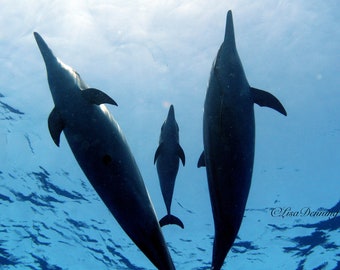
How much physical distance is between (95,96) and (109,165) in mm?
936

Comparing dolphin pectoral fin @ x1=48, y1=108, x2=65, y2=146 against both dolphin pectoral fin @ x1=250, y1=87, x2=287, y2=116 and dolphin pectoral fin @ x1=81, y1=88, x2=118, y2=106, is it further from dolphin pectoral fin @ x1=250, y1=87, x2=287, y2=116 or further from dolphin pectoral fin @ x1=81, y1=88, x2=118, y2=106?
dolphin pectoral fin @ x1=250, y1=87, x2=287, y2=116

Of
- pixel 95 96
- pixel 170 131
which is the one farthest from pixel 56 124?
pixel 170 131

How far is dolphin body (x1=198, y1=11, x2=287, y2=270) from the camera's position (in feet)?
11.4

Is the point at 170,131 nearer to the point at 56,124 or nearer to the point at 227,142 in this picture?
the point at 56,124

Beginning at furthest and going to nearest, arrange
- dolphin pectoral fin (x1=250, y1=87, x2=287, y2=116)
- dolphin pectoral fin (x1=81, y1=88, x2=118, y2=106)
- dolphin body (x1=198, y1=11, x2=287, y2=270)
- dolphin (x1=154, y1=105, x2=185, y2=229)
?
dolphin (x1=154, y1=105, x2=185, y2=229) → dolphin pectoral fin (x1=81, y1=88, x2=118, y2=106) → dolphin pectoral fin (x1=250, y1=87, x2=287, y2=116) → dolphin body (x1=198, y1=11, x2=287, y2=270)

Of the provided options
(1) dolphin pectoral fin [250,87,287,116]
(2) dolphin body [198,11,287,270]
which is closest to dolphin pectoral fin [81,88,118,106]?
(2) dolphin body [198,11,287,270]

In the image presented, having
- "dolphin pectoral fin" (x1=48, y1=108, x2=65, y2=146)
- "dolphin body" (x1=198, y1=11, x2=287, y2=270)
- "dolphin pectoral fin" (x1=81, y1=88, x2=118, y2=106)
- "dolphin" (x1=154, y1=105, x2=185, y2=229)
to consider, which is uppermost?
"dolphin" (x1=154, y1=105, x2=185, y2=229)

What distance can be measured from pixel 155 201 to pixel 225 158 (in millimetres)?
15782

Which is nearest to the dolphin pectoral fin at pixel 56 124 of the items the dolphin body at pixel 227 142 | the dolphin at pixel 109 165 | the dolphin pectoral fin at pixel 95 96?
the dolphin at pixel 109 165

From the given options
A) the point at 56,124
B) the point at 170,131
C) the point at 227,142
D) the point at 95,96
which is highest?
the point at 170,131

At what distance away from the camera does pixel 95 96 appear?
4398 millimetres

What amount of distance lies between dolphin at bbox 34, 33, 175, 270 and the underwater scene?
2cm

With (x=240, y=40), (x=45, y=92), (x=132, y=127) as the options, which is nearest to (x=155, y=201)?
(x=132, y=127)

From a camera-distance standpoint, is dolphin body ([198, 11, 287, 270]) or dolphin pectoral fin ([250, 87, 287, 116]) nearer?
dolphin body ([198, 11, 287, 270])
